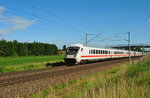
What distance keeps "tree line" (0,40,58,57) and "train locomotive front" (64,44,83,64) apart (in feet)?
128

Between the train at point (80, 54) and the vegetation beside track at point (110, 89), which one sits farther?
the train at point (80, 54)

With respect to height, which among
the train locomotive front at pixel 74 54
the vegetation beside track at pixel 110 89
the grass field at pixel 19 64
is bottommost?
the grass field at pixel 19 64

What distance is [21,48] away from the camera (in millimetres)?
57656

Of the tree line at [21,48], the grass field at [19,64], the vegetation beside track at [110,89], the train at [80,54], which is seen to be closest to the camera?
the vegetation beside track at [110,89]

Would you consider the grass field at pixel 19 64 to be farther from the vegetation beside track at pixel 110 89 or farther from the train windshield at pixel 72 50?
the vegetation beside track at pixel 110 89

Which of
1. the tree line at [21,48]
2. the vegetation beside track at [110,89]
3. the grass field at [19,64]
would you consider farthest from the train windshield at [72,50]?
the tree line at [21,48]

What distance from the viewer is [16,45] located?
186 ft

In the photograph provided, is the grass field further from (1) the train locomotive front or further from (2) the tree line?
(2) the tree line

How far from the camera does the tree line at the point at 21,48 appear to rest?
172ft

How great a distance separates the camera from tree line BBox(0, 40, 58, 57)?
2060 inches

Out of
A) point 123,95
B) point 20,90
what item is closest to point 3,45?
point 20,90

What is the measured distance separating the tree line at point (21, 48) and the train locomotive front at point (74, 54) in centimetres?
3914

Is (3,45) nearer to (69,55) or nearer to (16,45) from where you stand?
(16,45)

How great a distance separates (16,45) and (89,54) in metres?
42.1
